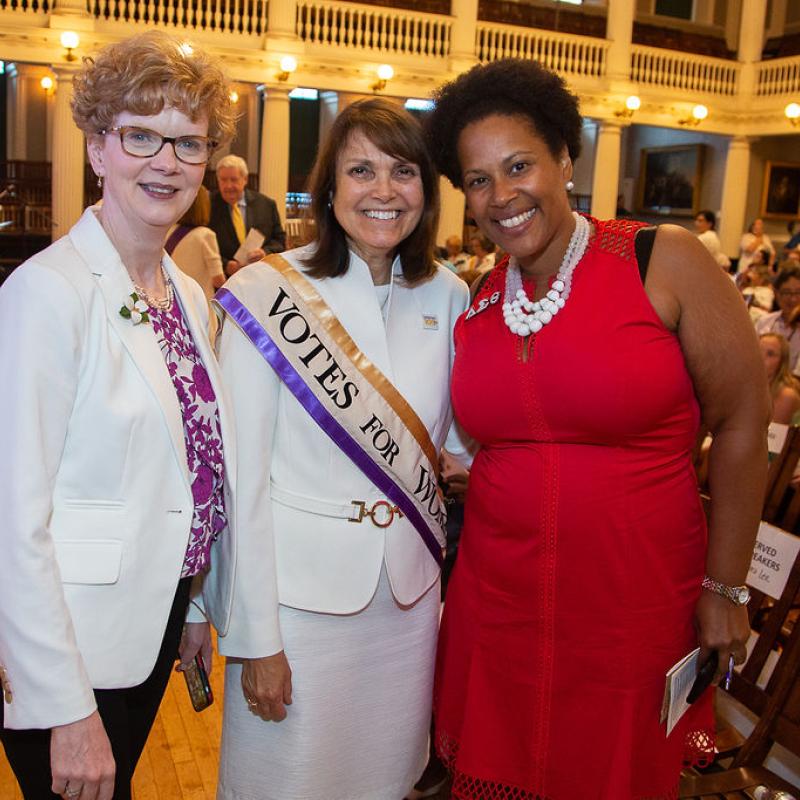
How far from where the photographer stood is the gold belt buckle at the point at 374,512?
1.59 meters

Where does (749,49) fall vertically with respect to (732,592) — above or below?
above

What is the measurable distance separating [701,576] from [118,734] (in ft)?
3.26

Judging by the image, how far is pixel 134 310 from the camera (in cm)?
134

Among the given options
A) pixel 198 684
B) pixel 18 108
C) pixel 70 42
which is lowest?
pixel 198 684

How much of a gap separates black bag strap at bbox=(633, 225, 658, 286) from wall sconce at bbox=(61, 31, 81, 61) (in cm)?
1106

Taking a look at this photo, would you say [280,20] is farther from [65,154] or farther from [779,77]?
[779,77]

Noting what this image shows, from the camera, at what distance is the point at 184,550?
1.37 m

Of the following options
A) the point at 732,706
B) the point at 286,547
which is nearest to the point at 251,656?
the point at 286,547

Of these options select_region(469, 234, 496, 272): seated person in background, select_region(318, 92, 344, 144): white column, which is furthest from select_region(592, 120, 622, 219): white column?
select_region(469, 234, 496, 272): seated person in background

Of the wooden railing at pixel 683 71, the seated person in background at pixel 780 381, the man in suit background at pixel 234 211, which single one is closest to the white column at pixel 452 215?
the wooden railing at pixel 683 71

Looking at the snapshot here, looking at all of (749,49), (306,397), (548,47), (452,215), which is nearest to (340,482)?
(306,397)

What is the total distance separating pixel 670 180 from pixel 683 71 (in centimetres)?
283

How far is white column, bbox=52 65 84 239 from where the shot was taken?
1120 centimetres

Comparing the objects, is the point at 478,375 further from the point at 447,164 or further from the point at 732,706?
the point at 732,706
